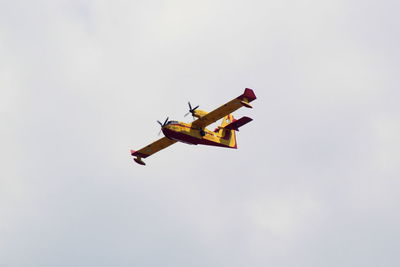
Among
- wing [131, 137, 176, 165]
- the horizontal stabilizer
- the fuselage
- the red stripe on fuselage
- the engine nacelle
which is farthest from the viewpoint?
wing [131, 137, 176, 165]

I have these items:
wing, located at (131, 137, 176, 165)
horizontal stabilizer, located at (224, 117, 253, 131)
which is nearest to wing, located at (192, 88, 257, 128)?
horizontal stabilizer, located at (224, 117, 253, 131)

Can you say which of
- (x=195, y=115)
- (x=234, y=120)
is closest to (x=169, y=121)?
(x=195, y=115)

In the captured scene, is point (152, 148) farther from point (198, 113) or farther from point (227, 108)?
point (227, 108)

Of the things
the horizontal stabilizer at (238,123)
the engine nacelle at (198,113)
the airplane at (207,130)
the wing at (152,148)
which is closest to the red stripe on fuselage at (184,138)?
the airplane at (207,130)

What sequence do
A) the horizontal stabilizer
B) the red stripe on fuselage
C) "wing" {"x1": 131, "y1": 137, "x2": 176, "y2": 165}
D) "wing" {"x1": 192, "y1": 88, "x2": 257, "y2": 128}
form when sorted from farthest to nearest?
"wing" {"x1": 131, "y1": 137, "x2": 176, "y2": 165} → the horizontal stabilizer → the red stripe on fuselage → "wing" {"x1": 192, "y1": 88, "x2": 257, "y2": 128}

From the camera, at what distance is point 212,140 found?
3647 inches

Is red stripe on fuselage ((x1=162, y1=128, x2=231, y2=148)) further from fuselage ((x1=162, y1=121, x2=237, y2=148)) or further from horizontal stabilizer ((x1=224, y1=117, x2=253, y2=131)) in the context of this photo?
horizontal stabilizer ((x1=224, y1=117, x2=253, y2=131))

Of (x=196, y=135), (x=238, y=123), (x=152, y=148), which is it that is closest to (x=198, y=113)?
(x=196, y=135)

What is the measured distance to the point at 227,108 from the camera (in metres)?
86.4

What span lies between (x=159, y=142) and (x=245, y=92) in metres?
16.7

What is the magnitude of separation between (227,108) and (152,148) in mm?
14909

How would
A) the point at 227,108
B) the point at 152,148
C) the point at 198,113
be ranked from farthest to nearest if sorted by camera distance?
the point at 152,148 < the point at 198,113 < the point at 227,108

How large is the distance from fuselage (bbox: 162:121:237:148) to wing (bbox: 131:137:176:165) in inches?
221

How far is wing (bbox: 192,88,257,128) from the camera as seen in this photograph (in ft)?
277
